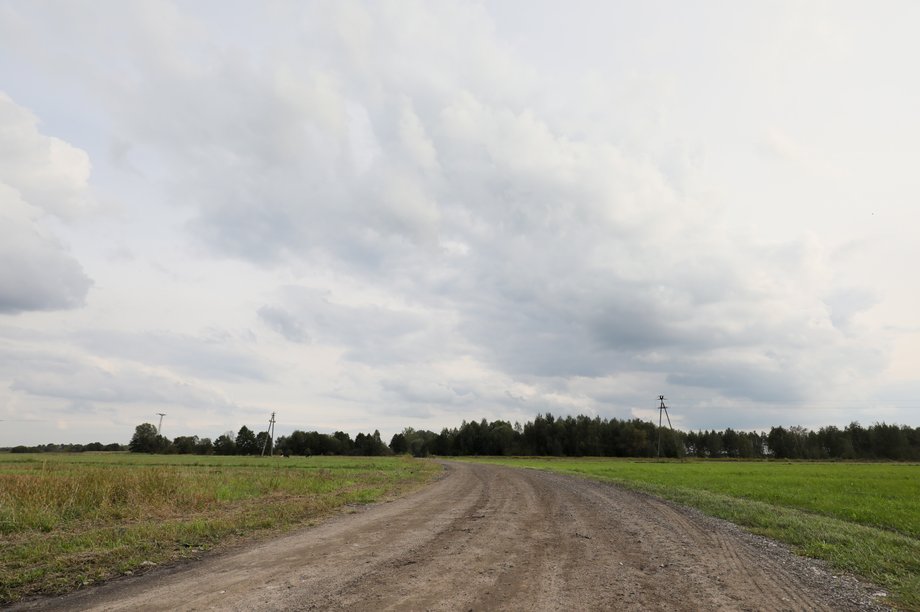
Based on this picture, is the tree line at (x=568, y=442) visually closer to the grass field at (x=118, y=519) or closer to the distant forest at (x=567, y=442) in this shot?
the distant forest at (x=567, y=442)

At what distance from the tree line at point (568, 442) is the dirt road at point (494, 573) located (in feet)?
447

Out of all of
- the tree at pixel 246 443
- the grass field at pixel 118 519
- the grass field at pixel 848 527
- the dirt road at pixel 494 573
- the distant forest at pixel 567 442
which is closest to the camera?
the dirt road at pixel 494 573

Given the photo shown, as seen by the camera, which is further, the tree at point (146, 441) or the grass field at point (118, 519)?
the tree at point (146, 441)

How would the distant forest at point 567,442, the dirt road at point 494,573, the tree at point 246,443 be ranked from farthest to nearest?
the tree at point 246,443, the distant forest at point 567,442, the dirt road at point 494,573

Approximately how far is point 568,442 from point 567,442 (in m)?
0.37

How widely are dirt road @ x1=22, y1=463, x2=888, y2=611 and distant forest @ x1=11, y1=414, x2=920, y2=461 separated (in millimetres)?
136139

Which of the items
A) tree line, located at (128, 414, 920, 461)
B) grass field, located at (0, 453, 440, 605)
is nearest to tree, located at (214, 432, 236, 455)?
tree line, located at (128, 414, 920, 461)

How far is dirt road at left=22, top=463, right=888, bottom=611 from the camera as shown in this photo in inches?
272

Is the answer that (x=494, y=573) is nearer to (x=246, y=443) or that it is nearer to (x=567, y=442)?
(x=567, y=442)

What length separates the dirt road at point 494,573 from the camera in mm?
6898

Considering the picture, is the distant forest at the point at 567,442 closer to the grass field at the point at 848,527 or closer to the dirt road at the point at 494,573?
the grass field at the point at 848,527

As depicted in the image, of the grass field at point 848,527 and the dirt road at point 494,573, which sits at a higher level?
the dirt road at point 494,573

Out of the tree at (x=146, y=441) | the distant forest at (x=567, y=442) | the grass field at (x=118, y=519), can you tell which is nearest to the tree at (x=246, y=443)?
the distant forest at (x=567, y=442)

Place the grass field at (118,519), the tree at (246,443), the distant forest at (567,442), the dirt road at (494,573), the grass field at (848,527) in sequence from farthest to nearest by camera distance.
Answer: the tree at (246,443) < the distant forest at (567,442) < the grass field at (848,527) < the grass field at (118,519) < the dirt road at (494,573)
